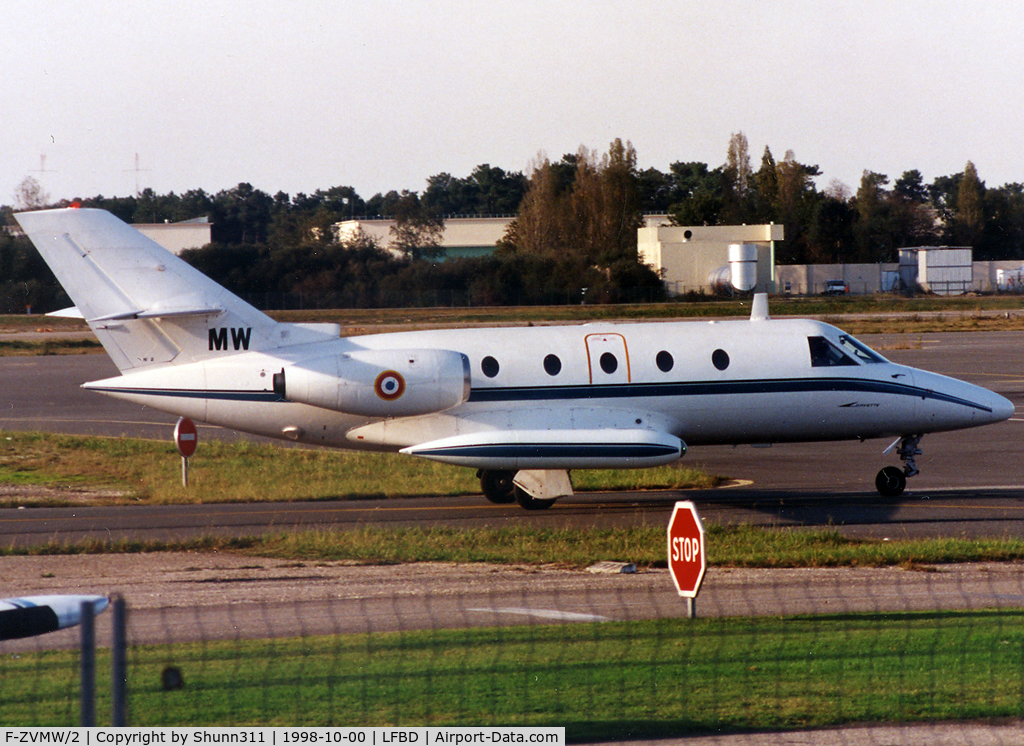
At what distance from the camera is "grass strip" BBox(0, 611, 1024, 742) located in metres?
7.43

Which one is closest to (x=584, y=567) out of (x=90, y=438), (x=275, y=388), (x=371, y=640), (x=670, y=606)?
(x=670, y=606)

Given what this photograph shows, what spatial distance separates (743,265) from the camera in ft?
76.6

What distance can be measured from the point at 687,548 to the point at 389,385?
9417 mm

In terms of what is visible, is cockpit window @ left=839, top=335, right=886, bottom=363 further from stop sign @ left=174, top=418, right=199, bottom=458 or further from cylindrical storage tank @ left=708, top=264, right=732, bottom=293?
cylindrical storage tank @ left=708, top=264, right=732, bottom=293

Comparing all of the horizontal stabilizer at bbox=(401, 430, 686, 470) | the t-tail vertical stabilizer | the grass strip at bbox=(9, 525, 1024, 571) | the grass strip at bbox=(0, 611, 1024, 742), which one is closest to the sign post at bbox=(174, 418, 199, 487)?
the t-tail vertical stabilizer

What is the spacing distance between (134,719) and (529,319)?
187 feet

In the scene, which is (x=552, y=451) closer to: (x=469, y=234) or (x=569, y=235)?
(x=569, y=235)

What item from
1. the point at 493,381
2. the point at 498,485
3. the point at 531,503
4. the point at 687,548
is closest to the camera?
the point at 687,548

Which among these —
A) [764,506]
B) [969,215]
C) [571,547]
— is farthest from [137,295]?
[969,215]

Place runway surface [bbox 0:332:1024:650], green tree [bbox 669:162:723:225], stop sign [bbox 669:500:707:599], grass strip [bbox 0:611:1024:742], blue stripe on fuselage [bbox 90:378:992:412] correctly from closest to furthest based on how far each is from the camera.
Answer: grass strip [bbox 0:611:1024:742]
stop sign [bbox 669:500:707:599]
runway surface [bbox 0:332:1024:650]
blue stripe on fuselage [bbox 90:378:992:412]
green tree [bbox 669:162:723:225]

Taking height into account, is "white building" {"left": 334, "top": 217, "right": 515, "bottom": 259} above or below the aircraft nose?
above

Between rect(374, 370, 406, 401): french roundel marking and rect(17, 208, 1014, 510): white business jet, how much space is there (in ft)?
0.07

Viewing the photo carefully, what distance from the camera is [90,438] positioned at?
25.9m

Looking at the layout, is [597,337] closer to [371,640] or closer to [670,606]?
[670,606]
